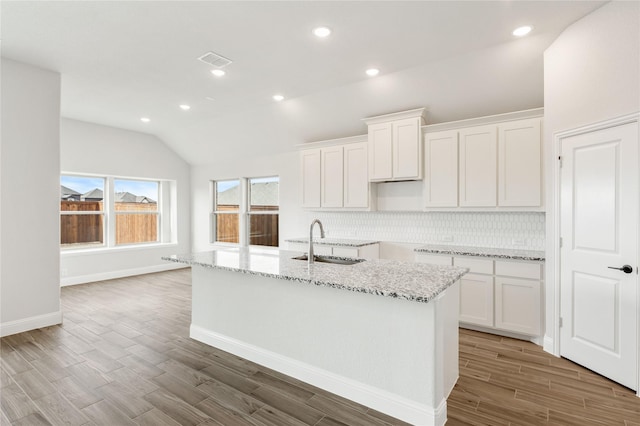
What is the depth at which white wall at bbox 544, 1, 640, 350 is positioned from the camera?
2453 millimetres

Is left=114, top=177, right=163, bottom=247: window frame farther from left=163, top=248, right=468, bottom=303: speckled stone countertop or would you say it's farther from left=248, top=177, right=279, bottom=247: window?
left=163, top=248, right=468, bottom=303: speckled stone countertop

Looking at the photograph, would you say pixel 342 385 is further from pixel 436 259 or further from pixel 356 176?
pixel 356 176

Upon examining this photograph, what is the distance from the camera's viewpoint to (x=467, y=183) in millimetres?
4004

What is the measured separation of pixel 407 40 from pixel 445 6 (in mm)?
546

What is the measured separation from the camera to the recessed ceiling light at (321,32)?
291 centimetres

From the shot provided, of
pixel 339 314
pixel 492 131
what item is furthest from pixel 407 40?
pixel 339 314

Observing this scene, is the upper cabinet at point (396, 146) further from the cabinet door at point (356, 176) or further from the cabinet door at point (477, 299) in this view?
the cabinet door at point (477, 299)

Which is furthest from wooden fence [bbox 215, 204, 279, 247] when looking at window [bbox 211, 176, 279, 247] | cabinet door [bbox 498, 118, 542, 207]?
cabinet door [bbox 498, 118, 542, 207]

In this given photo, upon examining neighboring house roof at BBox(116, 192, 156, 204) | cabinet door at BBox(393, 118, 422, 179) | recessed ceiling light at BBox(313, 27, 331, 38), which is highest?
recessed ceiling light at BBox(313, 27, 331, 38)

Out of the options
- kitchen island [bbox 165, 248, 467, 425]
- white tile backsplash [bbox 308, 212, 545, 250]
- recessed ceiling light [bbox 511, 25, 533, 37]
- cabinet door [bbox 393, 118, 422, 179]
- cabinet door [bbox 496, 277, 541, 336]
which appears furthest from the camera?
cabinet door [bbox 393, 118, 422, 179]

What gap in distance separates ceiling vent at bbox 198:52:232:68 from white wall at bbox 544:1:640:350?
3.29 meters

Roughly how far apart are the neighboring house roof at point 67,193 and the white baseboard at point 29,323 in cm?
303

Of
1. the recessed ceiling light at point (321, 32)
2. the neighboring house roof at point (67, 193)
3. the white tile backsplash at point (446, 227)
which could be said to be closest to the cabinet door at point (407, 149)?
the white tile backsplash at point (446, 227)

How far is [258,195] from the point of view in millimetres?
6980
